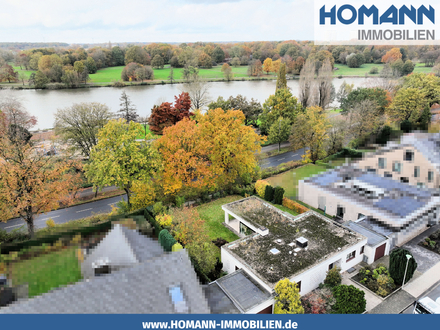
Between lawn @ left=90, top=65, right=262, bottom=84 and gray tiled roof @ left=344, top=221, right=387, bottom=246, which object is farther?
lawn @ left=90, top=65, right=262, bottom=84

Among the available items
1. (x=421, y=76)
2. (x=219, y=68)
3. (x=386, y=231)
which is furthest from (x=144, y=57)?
(x=386, y=231)

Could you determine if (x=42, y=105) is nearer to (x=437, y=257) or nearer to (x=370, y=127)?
(x=370, y=127)

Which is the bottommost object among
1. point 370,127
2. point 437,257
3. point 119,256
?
point 437,257

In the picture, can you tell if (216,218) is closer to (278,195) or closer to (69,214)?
(278,195)

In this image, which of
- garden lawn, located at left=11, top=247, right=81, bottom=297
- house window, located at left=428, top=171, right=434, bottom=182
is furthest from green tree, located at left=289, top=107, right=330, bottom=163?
garden lawn, located at left=11, top=247, right=81, bottom=297

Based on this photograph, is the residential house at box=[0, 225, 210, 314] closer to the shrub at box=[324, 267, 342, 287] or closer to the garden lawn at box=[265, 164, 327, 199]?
the shrub at box=[324, 267, 342, 287]

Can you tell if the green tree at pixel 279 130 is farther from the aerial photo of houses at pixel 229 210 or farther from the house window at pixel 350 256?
the house window at pixel 350 256
